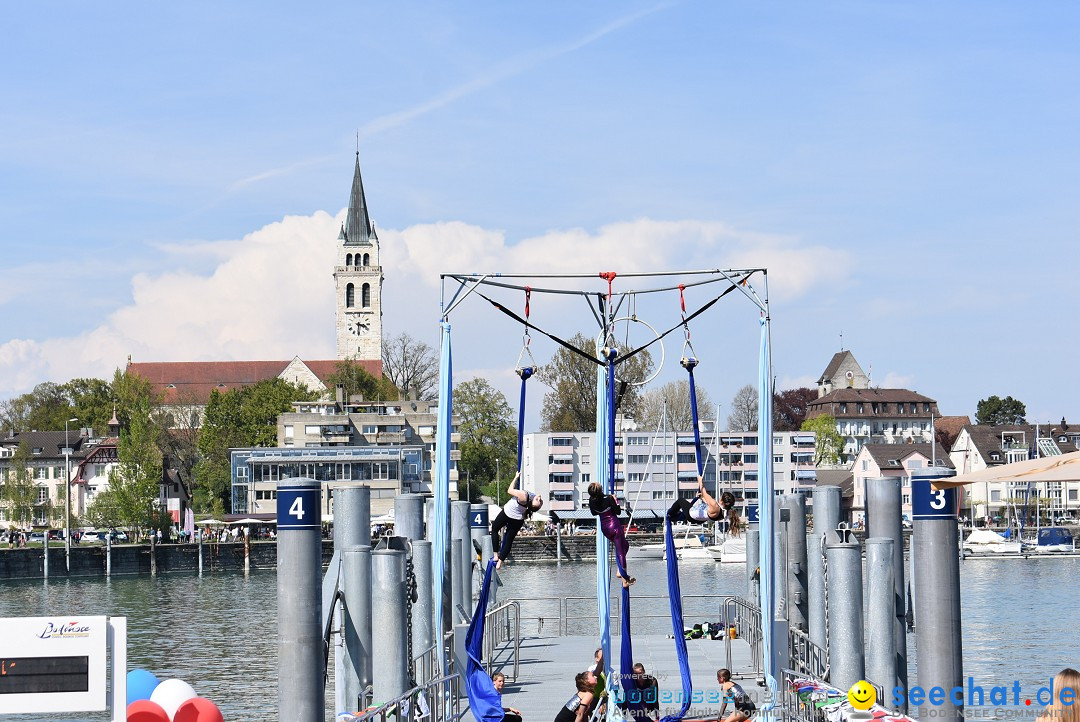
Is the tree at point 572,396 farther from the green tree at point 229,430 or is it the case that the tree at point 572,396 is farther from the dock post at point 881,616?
the dock post at point 881,616

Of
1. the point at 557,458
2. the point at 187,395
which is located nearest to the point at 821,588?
the point at 557,458

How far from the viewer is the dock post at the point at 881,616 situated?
18.7 meters

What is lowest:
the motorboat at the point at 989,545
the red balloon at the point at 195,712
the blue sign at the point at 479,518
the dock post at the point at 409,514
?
the motorboat at the point at 989,545

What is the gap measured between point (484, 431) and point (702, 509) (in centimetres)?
10861

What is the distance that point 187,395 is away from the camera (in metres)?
170

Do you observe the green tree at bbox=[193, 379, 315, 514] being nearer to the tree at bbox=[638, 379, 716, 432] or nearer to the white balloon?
the tree at bbox=[638, 379, 716, 432]

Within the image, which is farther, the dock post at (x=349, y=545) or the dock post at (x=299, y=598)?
the dock post at (x=349, y=545)

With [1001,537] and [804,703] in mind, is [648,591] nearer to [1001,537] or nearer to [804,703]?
[1001,537]

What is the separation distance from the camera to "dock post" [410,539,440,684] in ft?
64.8

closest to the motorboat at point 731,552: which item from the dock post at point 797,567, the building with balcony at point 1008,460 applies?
the building with balcony at point 1008,460

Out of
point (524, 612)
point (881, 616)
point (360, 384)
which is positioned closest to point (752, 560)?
point (881, 616)

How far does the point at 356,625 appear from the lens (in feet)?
59.5

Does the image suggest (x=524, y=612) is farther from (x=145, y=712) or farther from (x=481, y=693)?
(x=481, y=693)

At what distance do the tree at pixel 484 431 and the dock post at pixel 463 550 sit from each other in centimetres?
9588
